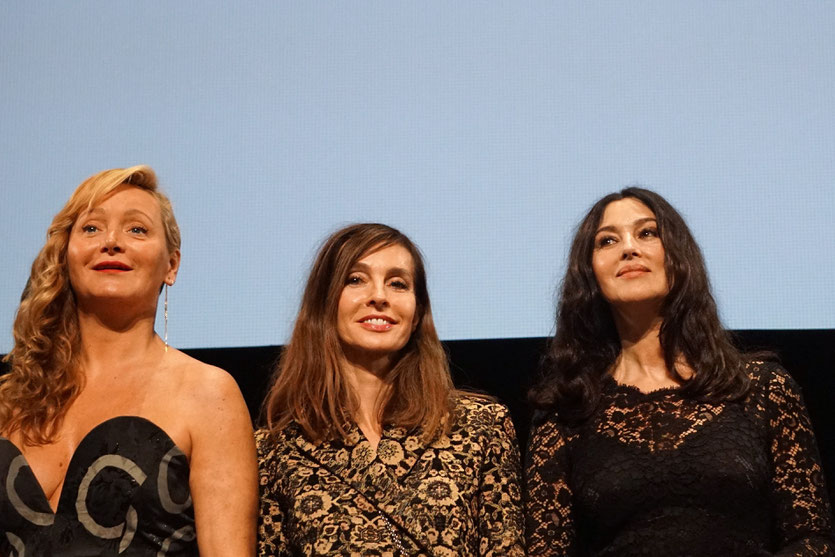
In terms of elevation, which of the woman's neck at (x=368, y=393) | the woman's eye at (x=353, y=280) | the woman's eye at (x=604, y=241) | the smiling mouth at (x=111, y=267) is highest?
the woman's eye at (x=604, y=241)

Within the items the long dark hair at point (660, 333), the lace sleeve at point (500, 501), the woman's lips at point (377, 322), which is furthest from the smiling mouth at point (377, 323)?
the long dark hair at point (660, 333)

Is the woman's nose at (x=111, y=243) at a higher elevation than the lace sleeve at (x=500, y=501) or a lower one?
higher

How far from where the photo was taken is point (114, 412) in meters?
2.35

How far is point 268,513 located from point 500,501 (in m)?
0.55

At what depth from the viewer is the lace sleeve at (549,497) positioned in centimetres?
261

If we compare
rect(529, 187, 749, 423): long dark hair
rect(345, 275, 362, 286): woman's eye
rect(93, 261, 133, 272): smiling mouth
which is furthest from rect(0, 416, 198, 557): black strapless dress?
rect(529, 187, 749, 423): long dark hair

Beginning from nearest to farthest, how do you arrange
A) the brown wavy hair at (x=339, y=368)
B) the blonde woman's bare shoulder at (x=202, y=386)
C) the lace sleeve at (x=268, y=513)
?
the blonde woman's bare shoulder at (x=202, y=386) → the lace sleeve at (x=268, y=513) → the brown wavy hair at (x=339, y=368)

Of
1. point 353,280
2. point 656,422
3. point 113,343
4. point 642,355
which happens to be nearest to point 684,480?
point 656,422

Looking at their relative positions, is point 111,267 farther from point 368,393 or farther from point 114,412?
point 368,393

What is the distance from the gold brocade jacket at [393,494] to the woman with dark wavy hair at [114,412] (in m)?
0.16

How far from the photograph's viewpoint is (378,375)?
2.70 metres

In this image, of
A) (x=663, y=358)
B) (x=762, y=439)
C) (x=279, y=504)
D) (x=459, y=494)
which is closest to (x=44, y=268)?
(x=279, y=504)

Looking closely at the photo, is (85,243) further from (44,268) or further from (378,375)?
(378,375)

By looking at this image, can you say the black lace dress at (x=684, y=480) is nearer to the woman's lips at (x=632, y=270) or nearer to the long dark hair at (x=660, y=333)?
the long dark hair at (x=660, y=333)
